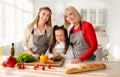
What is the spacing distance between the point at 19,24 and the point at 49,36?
4.79 m

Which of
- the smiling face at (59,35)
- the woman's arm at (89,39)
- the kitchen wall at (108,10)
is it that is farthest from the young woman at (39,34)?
the kitchen wall at (108,10)

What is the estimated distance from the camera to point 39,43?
2.88 metres

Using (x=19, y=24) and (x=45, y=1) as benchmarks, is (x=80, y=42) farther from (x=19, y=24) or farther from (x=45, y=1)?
(x=45, y=1)

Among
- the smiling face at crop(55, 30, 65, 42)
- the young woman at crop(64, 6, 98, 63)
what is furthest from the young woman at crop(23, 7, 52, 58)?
the young woman at crop(64, 6, 98, 63)

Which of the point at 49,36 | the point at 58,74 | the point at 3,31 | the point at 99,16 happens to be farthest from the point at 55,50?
the point at 99,16

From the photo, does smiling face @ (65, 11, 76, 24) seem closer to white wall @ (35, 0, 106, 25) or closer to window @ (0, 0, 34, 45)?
window @ (0, 0, 34, 45)

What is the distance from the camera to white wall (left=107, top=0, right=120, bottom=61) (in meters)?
7.87

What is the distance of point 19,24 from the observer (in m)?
7.49

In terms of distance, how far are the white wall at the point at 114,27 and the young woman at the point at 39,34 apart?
5136mm

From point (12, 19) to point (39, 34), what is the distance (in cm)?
408

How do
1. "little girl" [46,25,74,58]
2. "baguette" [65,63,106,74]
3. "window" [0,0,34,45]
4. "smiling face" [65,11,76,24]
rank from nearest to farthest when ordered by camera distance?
"baguette" [65,63,106,74] → "smiling face" [65,11,76,24] → "little girl" [46,25,74,58] → "window" [0,0,34,45]

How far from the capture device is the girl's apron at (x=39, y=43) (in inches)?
112

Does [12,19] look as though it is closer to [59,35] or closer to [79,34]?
[59,35]

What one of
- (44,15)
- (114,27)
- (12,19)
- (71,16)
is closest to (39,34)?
(44,15)
